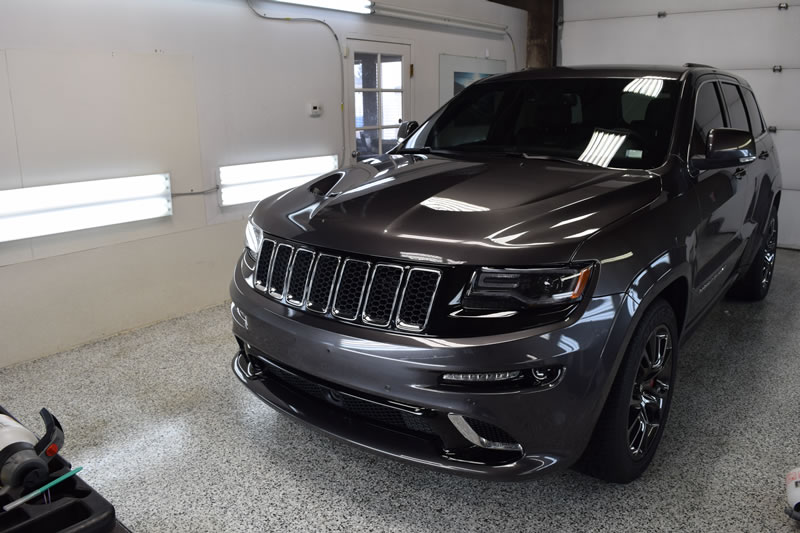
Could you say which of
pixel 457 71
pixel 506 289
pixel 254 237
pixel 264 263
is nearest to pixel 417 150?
pixel 254 237

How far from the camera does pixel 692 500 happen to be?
7.55 feet

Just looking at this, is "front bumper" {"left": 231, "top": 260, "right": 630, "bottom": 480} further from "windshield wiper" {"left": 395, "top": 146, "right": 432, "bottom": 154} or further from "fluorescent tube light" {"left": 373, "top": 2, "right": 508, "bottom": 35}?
"fluorescent tube light" {"left": 373, "top": 2, "right": 508, "bottom": 35}

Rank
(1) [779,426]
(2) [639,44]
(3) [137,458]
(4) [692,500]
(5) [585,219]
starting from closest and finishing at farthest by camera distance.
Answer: (5) [585,219]
(4) [692,500]
(3) [137,458]
(1) [779,426]
(2) [639,44]

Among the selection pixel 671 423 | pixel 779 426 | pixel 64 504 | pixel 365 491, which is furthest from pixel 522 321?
pixel 779 426

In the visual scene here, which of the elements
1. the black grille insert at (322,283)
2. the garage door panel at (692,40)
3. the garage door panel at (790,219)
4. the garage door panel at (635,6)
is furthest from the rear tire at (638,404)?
the garage door panel at (635,6)

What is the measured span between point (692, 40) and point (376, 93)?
11.2 ft

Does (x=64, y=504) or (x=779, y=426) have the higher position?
(x=64, y=504)

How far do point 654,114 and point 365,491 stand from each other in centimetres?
197

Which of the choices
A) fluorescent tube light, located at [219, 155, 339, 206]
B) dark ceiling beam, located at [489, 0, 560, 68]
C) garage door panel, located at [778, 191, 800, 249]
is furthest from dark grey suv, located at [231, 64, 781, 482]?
dark ceiling beam, located at [489, 0, 560, 68]

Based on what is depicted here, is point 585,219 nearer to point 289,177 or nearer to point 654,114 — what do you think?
point 654,114

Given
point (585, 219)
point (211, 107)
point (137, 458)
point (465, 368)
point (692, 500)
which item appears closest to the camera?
point (465, 368)

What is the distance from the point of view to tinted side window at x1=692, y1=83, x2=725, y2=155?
9.09 feet

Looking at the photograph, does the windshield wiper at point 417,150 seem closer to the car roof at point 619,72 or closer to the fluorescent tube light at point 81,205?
the car roof at point 619,72

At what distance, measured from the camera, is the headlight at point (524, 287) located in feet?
6.21
